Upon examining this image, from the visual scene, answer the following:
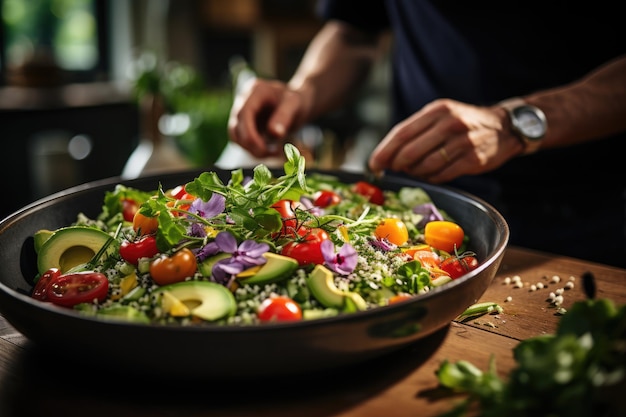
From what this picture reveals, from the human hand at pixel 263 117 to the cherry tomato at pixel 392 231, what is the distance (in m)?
0.57

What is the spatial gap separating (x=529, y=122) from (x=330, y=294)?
73 cm

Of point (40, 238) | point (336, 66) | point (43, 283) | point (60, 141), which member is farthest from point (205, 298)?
point (60, 141)

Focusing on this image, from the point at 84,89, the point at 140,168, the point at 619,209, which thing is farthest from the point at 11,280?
the point at 84,89

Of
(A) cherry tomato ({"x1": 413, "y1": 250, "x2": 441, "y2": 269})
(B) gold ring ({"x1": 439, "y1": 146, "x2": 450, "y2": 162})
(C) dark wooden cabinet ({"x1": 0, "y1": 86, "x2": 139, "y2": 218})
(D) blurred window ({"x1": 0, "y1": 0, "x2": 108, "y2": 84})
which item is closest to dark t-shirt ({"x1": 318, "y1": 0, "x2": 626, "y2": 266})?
(B) gold ring ({"x1": 439, "y1": 146, "x2": 450, "y2": 162})

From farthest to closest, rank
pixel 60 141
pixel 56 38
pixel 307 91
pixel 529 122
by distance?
pixel 56 38, pixel 60 141, pixel 307 91, pixel 529 122

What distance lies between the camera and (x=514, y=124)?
1271 mm

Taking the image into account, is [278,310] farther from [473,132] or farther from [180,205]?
[473,132]

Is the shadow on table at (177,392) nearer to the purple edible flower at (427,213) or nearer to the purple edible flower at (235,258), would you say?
the purple edible flower at (235,258)

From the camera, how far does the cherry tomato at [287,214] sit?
0.92 metres

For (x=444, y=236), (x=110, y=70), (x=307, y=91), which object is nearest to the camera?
(x=444, y=236)

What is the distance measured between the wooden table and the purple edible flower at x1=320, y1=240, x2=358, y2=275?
0.13 m

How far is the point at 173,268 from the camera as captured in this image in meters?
0.80

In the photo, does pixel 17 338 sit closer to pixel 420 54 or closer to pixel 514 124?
pixel 514 124

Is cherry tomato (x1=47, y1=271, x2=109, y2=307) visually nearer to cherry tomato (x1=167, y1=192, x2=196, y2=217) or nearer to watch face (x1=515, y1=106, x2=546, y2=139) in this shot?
cherry tomato (x1=167, y1=192, x2=196, y2=217)
